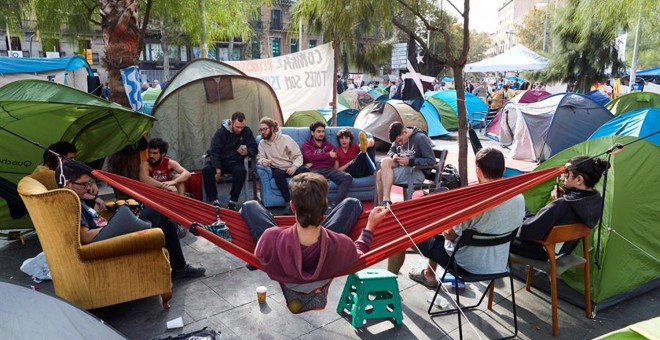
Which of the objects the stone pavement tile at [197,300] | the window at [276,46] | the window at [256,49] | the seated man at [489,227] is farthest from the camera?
the window at [276,46]

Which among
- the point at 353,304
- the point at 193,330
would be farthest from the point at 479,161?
the point at 193,330

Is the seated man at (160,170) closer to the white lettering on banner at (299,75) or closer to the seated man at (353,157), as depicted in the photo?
the seated man at (353,157)

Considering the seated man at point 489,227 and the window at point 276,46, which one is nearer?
the seated man at point 489,227

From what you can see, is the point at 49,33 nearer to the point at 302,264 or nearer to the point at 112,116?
the point at 112,116

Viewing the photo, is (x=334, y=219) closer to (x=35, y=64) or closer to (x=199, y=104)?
(x=199, y=104)

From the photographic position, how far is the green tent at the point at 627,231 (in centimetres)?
288

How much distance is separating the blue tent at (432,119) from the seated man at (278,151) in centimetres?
621

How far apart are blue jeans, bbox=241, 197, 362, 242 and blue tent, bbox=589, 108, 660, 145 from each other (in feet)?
10.4

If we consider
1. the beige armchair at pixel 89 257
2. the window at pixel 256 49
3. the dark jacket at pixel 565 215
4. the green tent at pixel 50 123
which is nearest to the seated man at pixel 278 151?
the green tent at pixel 50 123

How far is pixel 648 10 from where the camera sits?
4055mm

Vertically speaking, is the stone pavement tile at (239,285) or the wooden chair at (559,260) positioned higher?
the wooden chair at (559,260)

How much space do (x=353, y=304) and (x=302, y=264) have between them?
2.64 ft

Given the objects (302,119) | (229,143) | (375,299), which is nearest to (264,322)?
(375,299)

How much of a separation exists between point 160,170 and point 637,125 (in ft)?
15.5
